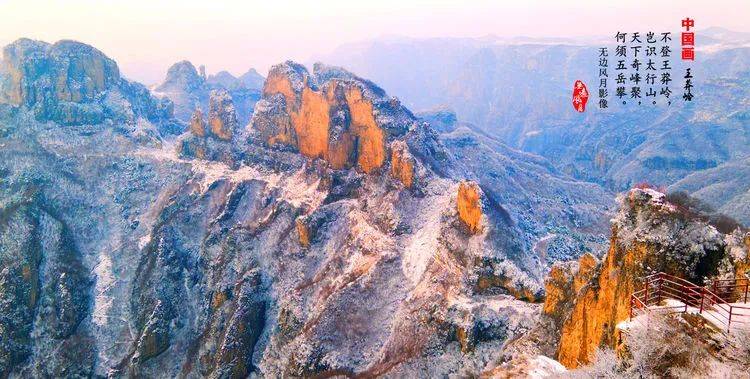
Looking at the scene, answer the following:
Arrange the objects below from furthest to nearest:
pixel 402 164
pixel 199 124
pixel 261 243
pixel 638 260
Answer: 1. pixel 199 124
2. pixel 261 243
3. pixel 402 164
4. pixel 638 260

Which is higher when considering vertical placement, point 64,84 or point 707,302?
point 64,84

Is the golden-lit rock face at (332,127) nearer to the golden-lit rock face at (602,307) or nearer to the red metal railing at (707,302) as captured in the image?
the golden-lit rock face at (602,307)

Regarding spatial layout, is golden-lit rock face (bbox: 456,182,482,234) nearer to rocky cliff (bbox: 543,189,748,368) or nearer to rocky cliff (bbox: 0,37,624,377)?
rocky cliff (bbox: 0,37,624,377)

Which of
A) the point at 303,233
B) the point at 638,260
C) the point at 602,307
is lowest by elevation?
the point at 303,233

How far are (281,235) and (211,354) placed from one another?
22429mm

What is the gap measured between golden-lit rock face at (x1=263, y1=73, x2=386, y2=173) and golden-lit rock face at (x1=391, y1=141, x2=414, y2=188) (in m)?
3.35

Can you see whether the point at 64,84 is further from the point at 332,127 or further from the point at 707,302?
the point at 707,302

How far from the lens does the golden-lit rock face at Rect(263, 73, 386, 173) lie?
303ft

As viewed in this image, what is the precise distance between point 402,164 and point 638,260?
55992 millimetres

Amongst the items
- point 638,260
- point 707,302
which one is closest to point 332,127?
point 638,260

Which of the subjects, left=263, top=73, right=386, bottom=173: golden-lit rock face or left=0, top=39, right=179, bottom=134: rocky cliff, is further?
left=0, top=39, right=179, bottom=134: rocky cliff

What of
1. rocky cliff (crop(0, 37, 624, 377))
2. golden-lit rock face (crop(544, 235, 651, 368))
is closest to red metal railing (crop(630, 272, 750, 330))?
golden-lit rock face (crop(544, 235, 651, 368))

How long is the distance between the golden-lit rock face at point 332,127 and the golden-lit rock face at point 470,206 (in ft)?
69.3

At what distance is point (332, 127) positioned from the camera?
96.6 m
